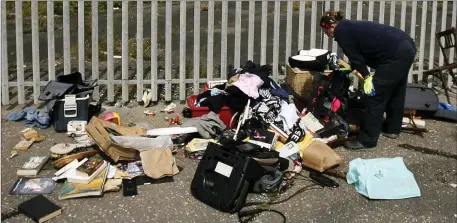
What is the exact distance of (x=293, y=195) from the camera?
17.8 ft

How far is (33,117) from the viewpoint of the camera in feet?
23.3

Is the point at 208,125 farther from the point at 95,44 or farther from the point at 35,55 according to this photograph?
the point at 35,55

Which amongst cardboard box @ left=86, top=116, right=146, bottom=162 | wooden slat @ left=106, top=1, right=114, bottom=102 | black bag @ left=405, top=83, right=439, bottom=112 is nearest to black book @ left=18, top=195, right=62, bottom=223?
cardboard box @ left=86, top=116, right=146, bottom=162

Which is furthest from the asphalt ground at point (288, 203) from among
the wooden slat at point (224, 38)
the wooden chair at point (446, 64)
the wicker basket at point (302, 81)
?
the wooden chair at point (446, 64)

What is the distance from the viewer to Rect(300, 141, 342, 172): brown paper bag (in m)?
5.82

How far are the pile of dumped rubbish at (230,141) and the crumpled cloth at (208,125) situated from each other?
0.04 ft

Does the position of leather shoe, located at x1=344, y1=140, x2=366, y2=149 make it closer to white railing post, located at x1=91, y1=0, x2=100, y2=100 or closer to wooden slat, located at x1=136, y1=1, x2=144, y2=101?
wooden slat, located at x1=136, y1=1, x2=144, y2=101

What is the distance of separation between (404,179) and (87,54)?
19.1 ft

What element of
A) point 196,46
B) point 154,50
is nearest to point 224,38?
point 196,46

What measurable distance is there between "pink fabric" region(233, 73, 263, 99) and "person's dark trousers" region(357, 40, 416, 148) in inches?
51.6

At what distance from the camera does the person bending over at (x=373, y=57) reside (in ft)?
20.7

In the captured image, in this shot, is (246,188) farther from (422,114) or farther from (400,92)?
(422,114)

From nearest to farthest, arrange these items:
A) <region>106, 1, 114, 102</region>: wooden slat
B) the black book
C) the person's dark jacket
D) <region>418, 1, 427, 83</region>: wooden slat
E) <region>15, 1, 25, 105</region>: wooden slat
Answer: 1. the black book
2. the person's dark jacket
3. <region>15, 1, 25, 105</region>: wooden slat
4. <region>106, 1, 114, 102</region>: wooden slat
5. <region>418, 1, 427, 83</region>: wooden slat

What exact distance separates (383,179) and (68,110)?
3.74m
